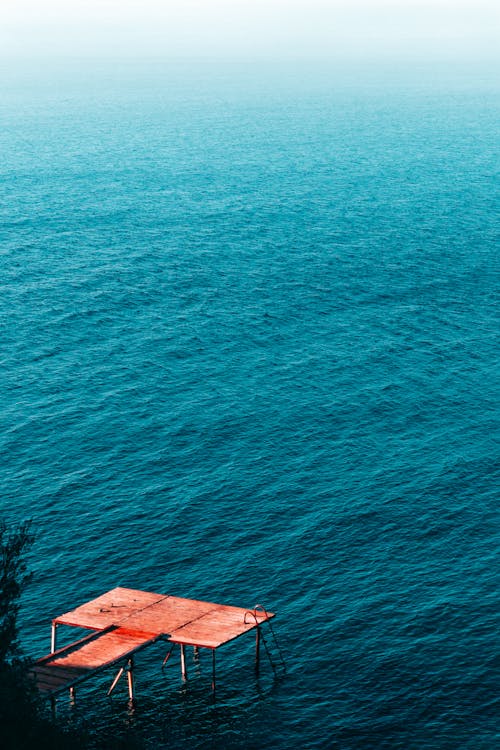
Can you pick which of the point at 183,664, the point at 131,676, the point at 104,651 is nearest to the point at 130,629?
the point at 104,651

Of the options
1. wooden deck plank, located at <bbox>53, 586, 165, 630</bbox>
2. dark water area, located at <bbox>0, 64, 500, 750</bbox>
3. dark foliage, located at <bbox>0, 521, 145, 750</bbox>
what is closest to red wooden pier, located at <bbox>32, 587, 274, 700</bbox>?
wooden deck plank, located at <bbox>53, 586, 165, 630</bbox>

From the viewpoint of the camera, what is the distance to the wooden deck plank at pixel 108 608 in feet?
272

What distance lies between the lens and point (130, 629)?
8194 cm

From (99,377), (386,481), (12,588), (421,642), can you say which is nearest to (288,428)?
(386,481)

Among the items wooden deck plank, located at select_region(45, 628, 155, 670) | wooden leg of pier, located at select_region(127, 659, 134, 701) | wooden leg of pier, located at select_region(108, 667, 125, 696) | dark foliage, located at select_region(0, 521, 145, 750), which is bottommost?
wooden leg of pier, located at select_region(108, 667, 125, 696)

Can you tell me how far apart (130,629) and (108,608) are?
3.93m

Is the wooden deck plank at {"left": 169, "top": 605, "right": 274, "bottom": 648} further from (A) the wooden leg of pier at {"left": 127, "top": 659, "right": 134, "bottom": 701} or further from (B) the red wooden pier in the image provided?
(A) the wooden leg of pier at {"left": 127, "top": 659, "right": 134, "bottom": 701}

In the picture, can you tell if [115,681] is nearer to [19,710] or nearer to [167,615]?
[167,615]

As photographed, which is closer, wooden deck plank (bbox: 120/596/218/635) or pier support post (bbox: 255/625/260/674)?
wooden deck plank (bbox: 120/596/218/635)

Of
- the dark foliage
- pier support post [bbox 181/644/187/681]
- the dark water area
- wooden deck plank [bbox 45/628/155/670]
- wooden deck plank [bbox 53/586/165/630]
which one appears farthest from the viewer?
wooden deck plank [bbox 53/586/165/630]

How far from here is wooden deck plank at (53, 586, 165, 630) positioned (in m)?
82.9

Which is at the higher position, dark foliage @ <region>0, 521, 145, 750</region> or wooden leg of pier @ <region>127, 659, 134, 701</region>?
dark foliage @ <region>0, 521, 145, 750</region>

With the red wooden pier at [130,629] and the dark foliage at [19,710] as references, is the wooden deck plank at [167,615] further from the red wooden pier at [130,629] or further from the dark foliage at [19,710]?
the dark foliage at [19,710]

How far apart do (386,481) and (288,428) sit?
17983 millimetres
